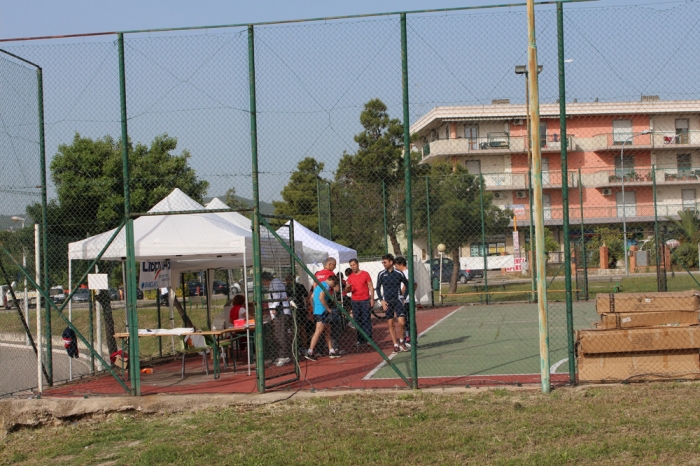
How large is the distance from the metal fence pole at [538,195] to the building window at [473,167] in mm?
11887

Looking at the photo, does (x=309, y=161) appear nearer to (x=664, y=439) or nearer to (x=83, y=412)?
(x=83, y=412)

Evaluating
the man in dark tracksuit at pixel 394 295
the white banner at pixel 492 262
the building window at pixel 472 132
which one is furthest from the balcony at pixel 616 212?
the man in dark tracksuit at pixel 394 295

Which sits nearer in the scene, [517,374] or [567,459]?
[567,459]

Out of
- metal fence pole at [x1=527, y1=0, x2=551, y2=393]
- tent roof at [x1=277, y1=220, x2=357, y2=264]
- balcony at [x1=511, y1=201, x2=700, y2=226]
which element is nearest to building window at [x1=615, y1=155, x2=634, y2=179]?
balcony at [x1=511, y1=201, x2=700, y2=226]

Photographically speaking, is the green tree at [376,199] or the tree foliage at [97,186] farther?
the green tree at [376,199]

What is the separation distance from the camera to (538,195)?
30.9ft

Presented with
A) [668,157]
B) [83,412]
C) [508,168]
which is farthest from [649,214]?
[83,412]

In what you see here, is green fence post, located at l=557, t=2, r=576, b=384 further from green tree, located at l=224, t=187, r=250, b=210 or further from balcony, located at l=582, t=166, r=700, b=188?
balcony, located at l=582, t=166, r=700, b=188

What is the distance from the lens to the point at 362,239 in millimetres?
25969

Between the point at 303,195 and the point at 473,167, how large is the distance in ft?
19.4

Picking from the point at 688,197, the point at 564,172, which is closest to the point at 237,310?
the point at 564,172

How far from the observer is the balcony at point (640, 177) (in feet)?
74.7

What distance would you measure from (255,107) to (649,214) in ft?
65.4

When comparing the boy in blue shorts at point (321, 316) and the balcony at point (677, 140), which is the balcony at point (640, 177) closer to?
the balcony at point (677, 140)
